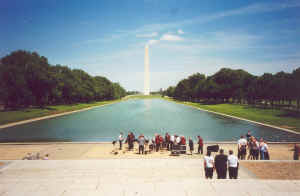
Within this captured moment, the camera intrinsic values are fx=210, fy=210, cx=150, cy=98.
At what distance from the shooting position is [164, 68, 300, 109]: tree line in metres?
64.8

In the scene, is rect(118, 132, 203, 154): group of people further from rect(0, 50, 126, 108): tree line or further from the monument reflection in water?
rect(0, 50, 126, 108): tree line

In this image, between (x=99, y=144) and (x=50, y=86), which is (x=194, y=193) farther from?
(x=50, y=86)

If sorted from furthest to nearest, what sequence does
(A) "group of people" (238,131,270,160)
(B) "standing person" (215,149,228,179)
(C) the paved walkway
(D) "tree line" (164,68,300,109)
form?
(D) "tree line" (164,68,300,109) → (A) "group of people" (238,131,270,160) → (B) "standing person" (215,149,228,179) → (C) the paved walkway

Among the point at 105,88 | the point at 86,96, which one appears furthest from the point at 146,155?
the point at 105,88

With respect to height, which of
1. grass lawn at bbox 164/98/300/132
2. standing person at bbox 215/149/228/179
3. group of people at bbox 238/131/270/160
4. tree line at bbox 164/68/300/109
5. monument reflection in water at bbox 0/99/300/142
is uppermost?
tree line at bbox 164/68/300/109

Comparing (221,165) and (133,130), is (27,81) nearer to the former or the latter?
(133,130)

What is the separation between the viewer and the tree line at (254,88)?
6481cm

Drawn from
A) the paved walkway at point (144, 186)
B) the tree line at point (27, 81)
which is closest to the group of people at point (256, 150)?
the paved walkway at point (144, 186)

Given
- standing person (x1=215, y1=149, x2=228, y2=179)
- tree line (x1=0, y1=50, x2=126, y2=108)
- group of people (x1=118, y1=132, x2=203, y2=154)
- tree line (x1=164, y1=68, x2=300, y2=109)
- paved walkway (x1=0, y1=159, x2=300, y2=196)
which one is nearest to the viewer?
paved walkway (x1=0, y1=159, x2=300, y2=196)

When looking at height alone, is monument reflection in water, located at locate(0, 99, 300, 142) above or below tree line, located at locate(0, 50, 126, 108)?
below

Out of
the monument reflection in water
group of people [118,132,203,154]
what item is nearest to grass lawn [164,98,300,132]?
the monument reflection in water

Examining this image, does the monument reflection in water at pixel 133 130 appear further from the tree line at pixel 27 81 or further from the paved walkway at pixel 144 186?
the tree line at pixel 27 81

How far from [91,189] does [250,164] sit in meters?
9.78

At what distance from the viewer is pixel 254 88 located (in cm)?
8400
